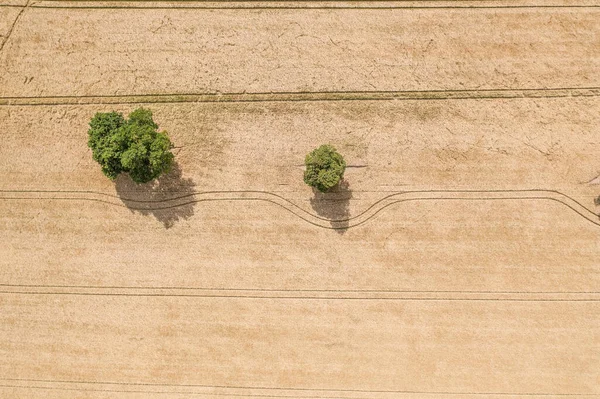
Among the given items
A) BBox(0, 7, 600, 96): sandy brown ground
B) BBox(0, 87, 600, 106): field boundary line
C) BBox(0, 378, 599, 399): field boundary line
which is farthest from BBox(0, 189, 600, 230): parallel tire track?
BBox(0, 378, 599, 399): field boundary line

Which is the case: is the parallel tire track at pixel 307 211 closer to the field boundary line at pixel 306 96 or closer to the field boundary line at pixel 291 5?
the field boundary line at pixel 306 96

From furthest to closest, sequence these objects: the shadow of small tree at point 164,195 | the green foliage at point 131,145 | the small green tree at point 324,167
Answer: the shadow of small tree at point 164,195 < the small green tree at point 324,167 < the green foliage at point 131,145

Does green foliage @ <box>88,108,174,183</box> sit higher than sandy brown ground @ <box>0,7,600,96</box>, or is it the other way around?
sandy brown ground @ <box>0,7,600,96</box>

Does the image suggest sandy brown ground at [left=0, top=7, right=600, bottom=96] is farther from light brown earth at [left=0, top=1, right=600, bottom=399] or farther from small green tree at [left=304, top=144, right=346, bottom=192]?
small green tree at [left=304, top=144, right=346, bottom=192]

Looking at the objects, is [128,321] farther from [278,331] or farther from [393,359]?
[393,359]

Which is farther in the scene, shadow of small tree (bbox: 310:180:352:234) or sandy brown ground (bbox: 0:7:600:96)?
shadow of small tree (bbox: 310:180:352:234)

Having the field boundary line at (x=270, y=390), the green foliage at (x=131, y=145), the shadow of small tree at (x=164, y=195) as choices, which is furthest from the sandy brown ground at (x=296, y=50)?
the field boundary line at (x=270, y=390)

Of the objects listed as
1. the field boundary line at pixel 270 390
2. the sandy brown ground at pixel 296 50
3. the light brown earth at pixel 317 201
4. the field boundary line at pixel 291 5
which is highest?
the field boundary line at pixel 291 5
